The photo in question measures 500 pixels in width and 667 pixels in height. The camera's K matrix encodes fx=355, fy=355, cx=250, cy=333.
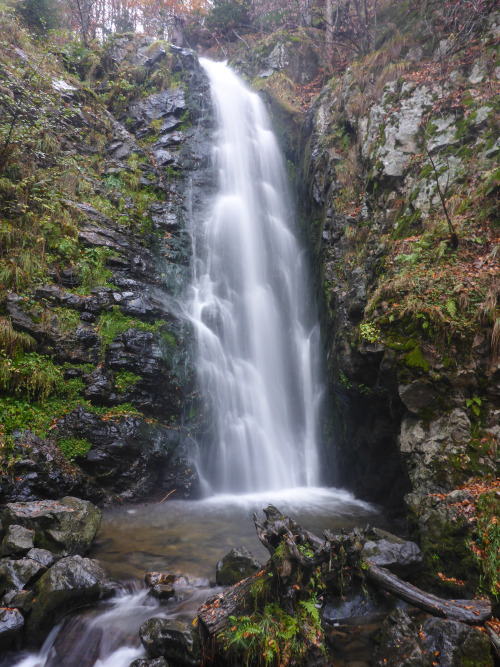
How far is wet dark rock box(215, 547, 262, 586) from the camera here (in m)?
4.47

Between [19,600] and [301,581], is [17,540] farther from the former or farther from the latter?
[301,581]

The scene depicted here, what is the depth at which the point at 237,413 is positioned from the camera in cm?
957

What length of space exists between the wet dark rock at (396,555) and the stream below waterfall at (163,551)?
1.29m

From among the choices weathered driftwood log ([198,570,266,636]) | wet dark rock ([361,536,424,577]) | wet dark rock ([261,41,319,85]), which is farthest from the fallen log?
wet dark rock ([261,41,319,85])

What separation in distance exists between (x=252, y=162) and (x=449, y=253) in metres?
11.3

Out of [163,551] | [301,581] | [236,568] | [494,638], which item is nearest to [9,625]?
[163,551]

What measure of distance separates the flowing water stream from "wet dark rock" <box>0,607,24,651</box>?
0.64 feet

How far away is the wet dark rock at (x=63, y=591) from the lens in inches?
144

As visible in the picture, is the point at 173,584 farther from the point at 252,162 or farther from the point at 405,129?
the point at 252,162

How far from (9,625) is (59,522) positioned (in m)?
1.53

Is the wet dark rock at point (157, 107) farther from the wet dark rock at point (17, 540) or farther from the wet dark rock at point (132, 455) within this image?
the wet dark rock at point (17, 540)

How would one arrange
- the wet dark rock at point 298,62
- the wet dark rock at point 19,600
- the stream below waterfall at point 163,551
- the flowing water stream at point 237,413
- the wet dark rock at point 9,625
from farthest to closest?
1. the wet dark rock at point 298,62
2. the flowing water stream at point 237,413
3. the wet dark rock at point 19,600
4. the stream below waterfall at point 163,551
5. the wet dark rock at point 9,625

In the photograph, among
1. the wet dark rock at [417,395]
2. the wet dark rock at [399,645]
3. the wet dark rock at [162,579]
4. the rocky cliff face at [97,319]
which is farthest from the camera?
the rocky cliff face at [97,319]

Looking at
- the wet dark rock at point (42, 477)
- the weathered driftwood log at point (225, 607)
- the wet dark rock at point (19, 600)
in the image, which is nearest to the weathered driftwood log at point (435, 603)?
the weathered driftwood log at point (225, 607)
